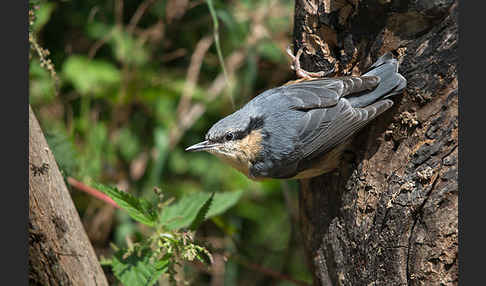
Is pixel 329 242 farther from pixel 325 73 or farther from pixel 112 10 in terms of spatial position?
pixel 112 10

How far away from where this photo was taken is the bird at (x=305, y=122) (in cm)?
212


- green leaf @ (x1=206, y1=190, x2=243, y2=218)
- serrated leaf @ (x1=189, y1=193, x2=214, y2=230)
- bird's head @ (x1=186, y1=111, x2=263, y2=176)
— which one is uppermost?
bird's head @ (x1=186, y1=111, x2=263, y2=176)

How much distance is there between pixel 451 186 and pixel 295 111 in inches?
28.0

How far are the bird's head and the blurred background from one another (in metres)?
0.99

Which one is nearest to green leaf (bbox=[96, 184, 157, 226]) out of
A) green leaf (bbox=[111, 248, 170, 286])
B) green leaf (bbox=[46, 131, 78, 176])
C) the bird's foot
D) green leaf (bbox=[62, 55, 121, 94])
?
green leaf (bbox=[111, 248, 170, 286])

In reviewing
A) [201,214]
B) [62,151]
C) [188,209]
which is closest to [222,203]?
[188,209]

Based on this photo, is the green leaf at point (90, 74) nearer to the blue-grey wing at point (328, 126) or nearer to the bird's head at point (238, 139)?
the bird's head at point (238, 139)

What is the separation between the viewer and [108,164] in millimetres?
3693

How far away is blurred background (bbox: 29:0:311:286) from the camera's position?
3492mm

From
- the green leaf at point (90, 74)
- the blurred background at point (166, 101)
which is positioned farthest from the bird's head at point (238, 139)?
the green leaf at point (90, 74)

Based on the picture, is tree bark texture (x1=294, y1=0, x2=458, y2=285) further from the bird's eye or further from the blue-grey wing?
the bird's eye

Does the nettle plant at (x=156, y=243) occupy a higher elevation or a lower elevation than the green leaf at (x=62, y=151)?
lower

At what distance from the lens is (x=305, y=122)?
2230 mm

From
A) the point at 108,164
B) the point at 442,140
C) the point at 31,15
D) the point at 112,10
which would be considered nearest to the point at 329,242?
the point at 442,140
